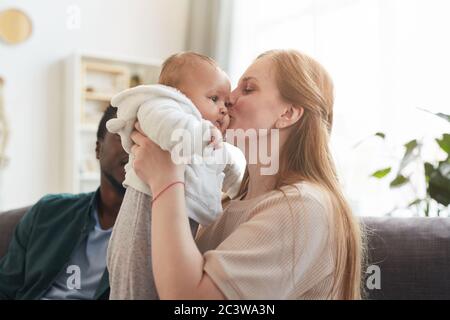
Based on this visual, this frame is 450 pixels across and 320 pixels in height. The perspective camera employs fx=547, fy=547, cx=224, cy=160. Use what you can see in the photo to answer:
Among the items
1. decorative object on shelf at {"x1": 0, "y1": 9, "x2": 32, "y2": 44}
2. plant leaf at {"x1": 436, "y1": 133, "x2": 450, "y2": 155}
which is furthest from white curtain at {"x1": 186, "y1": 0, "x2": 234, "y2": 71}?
plant leaf at {"x1": 436, "y1": 133, "x2": 450, "y2": 155}

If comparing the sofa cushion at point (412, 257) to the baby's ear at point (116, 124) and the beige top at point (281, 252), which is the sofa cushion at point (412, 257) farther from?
the baby's ear at point (116, 124)

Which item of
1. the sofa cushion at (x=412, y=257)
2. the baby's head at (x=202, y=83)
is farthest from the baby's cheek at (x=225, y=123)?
the sofa cushion at (x=412, y=257)

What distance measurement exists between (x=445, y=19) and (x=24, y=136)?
108 inches

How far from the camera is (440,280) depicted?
4.78ft

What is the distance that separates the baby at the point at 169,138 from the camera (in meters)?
1.06

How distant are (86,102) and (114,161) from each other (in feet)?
6.90

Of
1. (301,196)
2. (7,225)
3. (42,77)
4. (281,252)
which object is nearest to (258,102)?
(301,196)

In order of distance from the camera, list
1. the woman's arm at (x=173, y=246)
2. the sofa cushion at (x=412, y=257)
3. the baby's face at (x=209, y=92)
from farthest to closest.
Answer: the sofa cushion at (x=412, y=257) → the baby's face at (x=209, y=92) → the woman's arm at (x=173, y=246)

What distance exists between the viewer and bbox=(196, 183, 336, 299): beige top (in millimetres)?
1031

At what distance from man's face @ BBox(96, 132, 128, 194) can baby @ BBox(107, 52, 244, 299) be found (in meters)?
0.65

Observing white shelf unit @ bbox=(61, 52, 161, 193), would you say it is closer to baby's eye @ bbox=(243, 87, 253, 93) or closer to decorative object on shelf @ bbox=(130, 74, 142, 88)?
decorative object on shelf @ bbox=(130, 74, 142, 88)

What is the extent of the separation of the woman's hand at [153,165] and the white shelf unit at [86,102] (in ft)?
8.56
